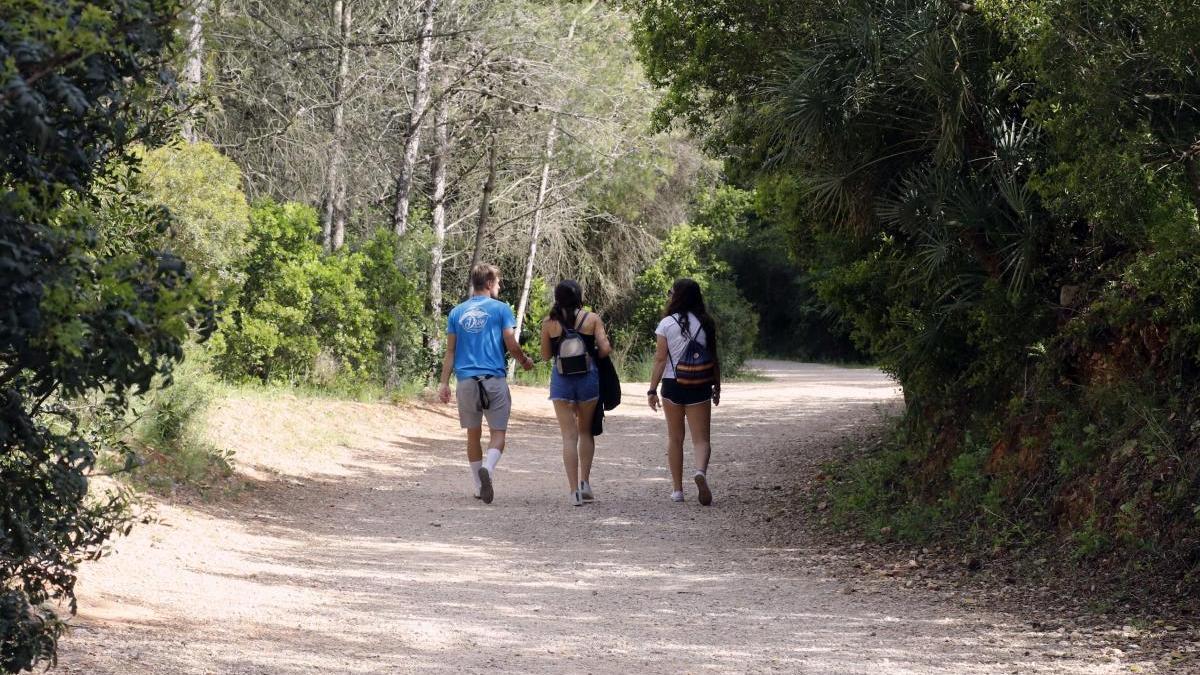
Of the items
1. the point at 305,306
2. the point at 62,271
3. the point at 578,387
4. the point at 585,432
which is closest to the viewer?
the point at 62,271

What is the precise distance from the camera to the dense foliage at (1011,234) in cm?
619

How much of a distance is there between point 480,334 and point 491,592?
3.66 m

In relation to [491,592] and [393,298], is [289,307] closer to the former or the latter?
[393,298]

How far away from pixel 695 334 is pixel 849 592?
139 inches

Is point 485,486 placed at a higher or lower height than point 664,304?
lower

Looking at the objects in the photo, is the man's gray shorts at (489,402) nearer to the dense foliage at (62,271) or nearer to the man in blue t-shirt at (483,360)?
the man in blue t-shirt at (483,360)

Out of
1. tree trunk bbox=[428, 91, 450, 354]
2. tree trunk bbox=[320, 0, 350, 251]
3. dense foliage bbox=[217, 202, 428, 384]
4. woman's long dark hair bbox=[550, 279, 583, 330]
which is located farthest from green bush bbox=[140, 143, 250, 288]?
tree trunk bbox=[428, 91, 450, 354]

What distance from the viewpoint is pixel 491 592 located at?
702 centimetres

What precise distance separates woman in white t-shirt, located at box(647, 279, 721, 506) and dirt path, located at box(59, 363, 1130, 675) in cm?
50

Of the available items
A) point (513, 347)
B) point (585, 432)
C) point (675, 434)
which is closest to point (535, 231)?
point (513, 347)

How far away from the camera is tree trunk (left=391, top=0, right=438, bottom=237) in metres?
19.1

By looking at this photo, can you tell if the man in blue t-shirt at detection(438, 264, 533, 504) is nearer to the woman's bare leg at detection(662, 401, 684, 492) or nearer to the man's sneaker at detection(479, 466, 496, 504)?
the man's sneaker at detection(479, 466, 496, 504)

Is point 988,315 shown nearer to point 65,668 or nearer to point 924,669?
point 924,669

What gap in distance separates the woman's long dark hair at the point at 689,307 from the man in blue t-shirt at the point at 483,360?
51.4 inches
